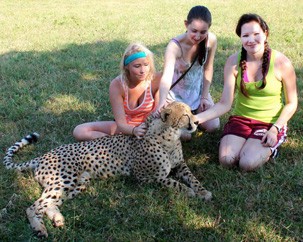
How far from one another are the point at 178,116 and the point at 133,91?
786 mm

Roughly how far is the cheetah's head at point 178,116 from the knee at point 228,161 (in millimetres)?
523

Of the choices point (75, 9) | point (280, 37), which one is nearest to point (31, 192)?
point (280, 37)

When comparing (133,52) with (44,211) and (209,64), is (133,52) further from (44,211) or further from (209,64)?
(44,211)

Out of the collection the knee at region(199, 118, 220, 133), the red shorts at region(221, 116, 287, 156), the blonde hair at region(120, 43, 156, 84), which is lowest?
the knee at region(199, 118, 220, 133)

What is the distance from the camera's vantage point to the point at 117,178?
3582 mm

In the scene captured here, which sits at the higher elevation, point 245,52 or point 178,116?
point 245,52

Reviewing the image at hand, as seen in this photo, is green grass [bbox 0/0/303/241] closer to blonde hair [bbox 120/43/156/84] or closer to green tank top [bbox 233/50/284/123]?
green tank top [bbox 233/50/284/123]

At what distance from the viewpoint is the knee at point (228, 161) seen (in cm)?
369

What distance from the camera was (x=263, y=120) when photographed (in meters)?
3.85

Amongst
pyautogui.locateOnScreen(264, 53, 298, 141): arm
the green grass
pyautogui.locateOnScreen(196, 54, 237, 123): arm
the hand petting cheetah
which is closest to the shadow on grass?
the green grass

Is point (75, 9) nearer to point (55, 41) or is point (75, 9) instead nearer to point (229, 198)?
point (55, 41)

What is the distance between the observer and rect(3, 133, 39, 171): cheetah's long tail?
3664 millimetres

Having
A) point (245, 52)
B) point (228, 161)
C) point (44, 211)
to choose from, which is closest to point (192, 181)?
point (228, 161)

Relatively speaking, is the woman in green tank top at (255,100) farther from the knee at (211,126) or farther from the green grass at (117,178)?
the knee at (211,126)
